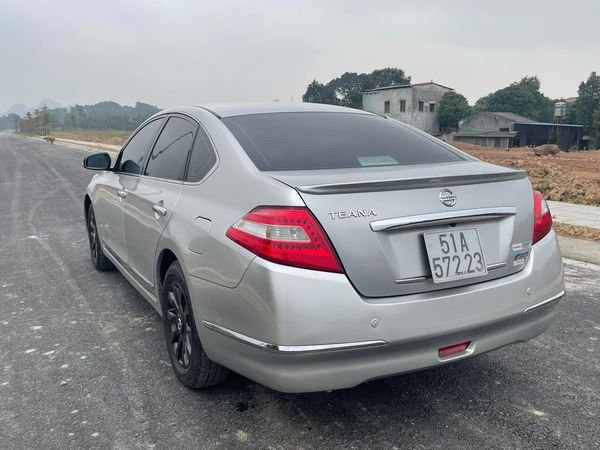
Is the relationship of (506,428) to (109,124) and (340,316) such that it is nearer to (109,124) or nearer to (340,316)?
(340,316)

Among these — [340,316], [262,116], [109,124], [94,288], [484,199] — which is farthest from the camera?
[109,124]

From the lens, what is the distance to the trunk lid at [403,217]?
2178 millimetres

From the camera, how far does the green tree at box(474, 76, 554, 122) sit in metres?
88.2

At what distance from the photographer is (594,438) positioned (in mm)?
2490

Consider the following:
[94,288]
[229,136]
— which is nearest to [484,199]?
[229,136]

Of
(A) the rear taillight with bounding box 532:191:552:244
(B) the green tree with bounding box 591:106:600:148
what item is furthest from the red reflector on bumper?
(B) the green tree with bounding box 591:106:600:148

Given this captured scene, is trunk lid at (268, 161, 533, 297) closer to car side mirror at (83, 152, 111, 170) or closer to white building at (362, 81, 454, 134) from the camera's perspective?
car side mirror at (83, 152, 111, 170)

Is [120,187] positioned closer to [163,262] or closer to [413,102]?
[163,262]

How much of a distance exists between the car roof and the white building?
175ft

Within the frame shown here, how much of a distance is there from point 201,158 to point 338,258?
1253 millimetres

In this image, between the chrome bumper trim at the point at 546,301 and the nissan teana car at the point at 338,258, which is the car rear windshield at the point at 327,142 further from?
the chrome bumper trim at the point at 546,301

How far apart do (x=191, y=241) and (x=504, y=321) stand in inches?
63.5

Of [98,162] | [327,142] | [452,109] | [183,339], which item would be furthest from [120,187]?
[452,109]

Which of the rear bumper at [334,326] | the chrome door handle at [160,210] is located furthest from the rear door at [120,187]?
the rear bumper at [334,326]
